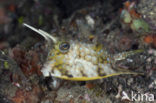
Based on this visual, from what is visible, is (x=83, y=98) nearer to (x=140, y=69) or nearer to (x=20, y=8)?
(x=140, y=69)

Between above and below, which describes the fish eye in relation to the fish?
above

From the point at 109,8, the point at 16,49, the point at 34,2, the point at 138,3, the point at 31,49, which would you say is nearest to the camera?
the point at 16,49

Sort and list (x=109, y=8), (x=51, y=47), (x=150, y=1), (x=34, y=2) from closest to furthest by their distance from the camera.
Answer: (x=51, y=47), (x=150, y=1), (x=109, y=8), (x=34, y=2)

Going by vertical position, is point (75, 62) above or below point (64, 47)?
below

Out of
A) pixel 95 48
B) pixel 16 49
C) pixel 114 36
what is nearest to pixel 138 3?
pixel 114 36

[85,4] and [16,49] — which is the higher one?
[85,4]

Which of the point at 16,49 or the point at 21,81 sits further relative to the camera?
the point at 16,49

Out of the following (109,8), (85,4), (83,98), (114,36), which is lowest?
(83,98)

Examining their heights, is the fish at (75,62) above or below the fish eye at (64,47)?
below
